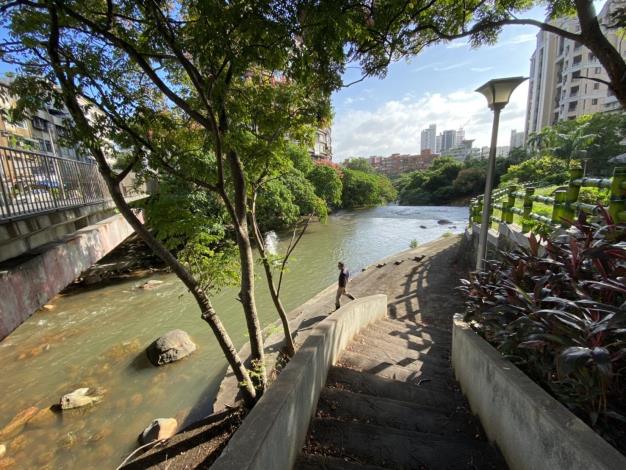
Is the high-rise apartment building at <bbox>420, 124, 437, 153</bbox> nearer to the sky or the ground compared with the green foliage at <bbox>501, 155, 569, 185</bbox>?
nearer to the sky

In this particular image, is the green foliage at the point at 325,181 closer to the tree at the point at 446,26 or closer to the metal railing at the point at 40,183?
the metal railing at the point at 40,183

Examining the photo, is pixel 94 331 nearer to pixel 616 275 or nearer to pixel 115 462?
pixel 115 462

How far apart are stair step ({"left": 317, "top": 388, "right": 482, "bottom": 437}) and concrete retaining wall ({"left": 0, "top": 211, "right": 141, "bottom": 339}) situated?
133 inches

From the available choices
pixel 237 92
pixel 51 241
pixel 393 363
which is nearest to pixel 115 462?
pixel 51 241

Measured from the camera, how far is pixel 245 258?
3.73 meters

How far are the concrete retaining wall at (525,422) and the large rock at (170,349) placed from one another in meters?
6.72

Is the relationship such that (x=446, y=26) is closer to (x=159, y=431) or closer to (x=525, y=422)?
(x=525, y=422)

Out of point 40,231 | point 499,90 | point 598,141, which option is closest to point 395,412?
point 499,90

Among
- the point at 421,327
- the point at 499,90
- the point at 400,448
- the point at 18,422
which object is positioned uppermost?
the point at 499,90

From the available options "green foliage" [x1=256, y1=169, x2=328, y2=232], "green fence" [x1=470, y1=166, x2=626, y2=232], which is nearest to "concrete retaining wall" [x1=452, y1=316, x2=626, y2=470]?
"green fence" [x1=470, y1=166, x2=626, y2=232]

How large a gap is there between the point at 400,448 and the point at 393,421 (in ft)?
1.32

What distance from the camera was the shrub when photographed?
1.53m

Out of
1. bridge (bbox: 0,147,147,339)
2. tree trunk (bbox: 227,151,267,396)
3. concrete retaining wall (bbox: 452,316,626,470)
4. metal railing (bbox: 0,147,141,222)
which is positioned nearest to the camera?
concrete retaining wall (bbox: 452,316,626,470)

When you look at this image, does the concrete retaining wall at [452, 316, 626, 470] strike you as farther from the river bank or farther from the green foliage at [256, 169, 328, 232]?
the green foliage at [256, 169, 328, 232]
